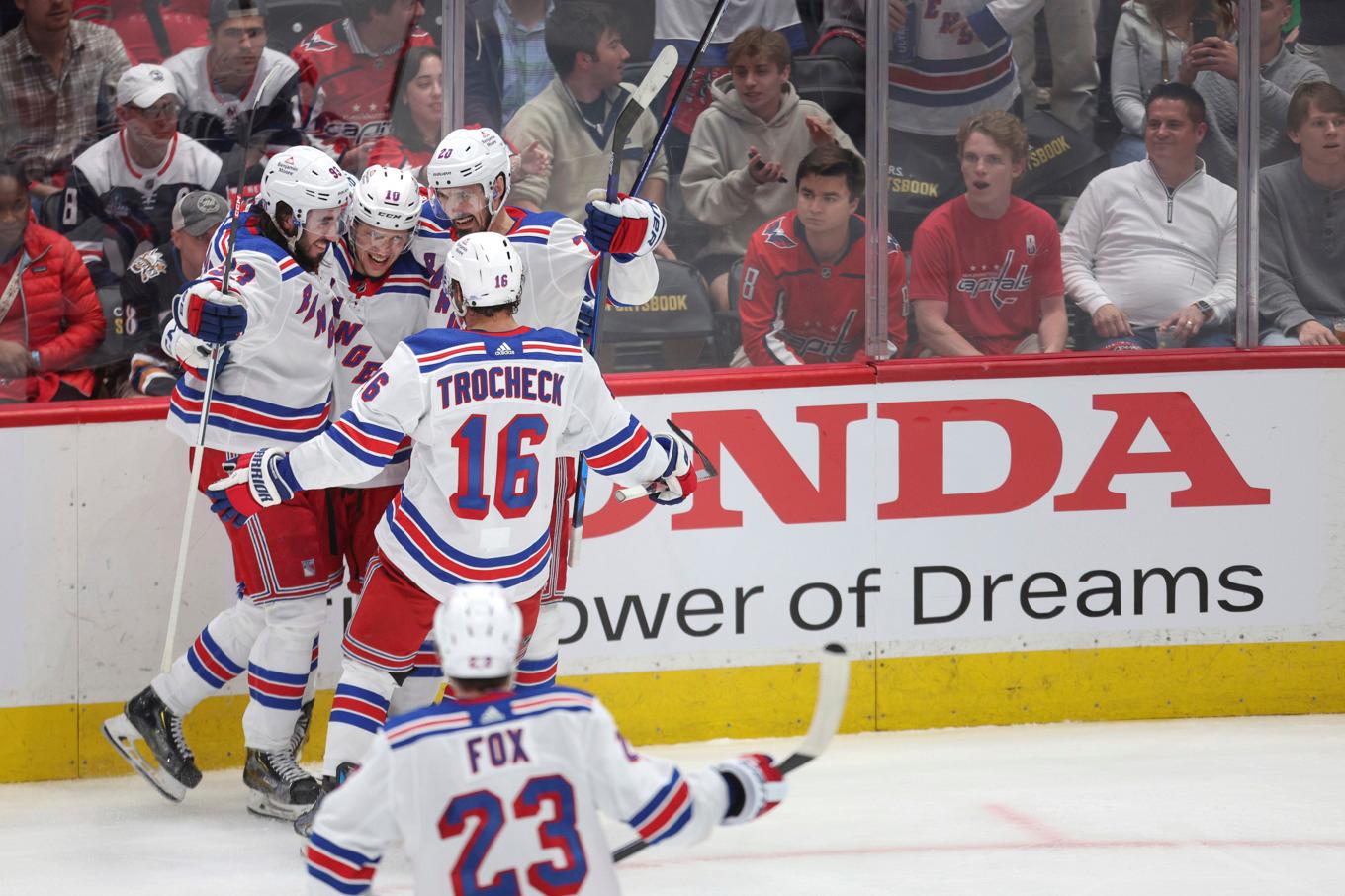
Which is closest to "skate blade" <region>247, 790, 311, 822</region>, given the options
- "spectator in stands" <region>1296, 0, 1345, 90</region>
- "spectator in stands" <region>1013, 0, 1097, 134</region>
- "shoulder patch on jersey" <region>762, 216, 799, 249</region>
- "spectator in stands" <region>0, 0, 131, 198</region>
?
"spectator in stands" <region>0, 0, 131, 198</region>

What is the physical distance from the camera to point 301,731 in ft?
13.5

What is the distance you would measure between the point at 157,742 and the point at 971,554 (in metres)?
2.12

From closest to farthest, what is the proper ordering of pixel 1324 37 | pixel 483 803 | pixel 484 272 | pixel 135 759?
pixel 483 803, pixel 484 272, pixel 135 759, pixel 1324 37

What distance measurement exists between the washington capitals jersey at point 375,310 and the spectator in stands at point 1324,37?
2.57 m

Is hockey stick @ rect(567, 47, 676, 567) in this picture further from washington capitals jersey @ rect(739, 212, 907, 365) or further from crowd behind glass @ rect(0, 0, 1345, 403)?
washington capitals jersey @ rect(739, 212, 907, 365)

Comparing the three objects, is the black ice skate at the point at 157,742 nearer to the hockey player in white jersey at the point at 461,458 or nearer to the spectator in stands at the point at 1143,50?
the hockey player in white jersey at the point at 461,458

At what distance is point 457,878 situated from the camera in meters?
2.23

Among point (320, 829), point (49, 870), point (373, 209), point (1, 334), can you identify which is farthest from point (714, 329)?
point (320, 829)

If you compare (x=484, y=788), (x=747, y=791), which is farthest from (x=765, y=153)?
(x=484, y=788)

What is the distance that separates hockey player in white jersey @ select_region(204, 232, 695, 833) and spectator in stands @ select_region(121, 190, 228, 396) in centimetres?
81

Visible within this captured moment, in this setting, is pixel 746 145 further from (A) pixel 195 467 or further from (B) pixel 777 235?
(A) pixel 195 467

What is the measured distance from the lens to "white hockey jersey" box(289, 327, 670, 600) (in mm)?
3396

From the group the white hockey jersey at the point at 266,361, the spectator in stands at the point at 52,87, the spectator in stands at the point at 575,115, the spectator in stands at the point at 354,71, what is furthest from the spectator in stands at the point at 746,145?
the spectator in stands at the point at 52,87

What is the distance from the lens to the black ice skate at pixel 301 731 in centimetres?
405
